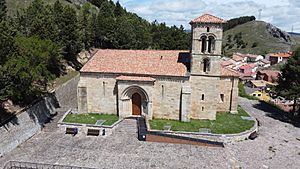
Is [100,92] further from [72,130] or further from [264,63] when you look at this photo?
[264,63]

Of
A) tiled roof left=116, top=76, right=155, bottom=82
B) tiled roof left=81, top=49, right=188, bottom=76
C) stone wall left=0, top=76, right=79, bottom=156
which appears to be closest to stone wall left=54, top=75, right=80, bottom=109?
stone wall left=0, top=76, right=79, bottom=156

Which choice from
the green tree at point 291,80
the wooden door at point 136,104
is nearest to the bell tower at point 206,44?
the wooden door at point 136,104

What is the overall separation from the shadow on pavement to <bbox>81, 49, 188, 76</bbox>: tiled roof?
56.1 ft

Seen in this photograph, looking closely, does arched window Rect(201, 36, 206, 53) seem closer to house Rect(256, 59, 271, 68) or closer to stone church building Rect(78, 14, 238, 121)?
stone church building Rect(78, 14, 238, 121)

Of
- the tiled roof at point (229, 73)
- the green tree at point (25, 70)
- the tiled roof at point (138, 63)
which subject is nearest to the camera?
the green tree at point (25, 70)

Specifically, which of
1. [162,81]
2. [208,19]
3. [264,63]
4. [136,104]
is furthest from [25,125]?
[264,63]

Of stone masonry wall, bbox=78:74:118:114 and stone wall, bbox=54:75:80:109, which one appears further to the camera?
stone wall, bbox=54:75:80:109

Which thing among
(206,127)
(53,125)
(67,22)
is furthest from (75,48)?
(206,127)

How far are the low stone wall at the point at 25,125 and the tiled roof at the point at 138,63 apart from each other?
7159 mm

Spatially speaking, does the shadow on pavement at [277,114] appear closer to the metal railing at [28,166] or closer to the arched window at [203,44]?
the arched window at [203,44]

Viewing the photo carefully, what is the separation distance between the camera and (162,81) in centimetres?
3609

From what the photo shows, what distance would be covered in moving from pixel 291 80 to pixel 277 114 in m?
5.89

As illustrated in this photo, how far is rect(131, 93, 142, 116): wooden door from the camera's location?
123 feet

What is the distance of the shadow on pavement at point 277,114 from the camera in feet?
135
